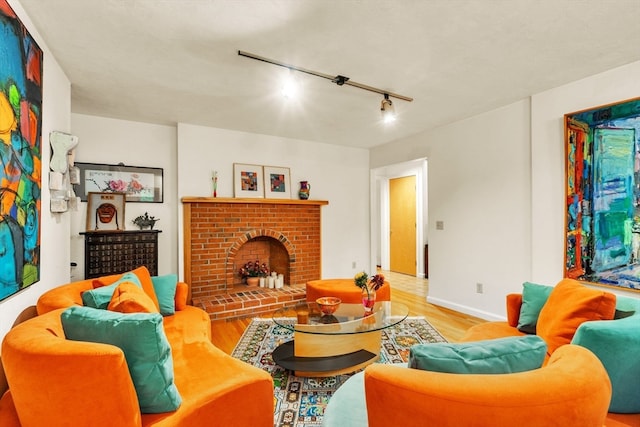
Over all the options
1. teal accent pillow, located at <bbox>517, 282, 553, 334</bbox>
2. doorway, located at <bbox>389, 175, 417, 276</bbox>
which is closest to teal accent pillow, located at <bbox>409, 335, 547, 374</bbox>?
teal accent pillow, located at <bbox>517, 282, 553, 334</bbox>

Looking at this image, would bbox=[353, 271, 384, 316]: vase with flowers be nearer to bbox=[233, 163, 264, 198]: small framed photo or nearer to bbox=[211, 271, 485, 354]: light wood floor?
bbox=[211, 271, 485, 354]: light wood floor

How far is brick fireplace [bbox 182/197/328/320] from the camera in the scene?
394cm

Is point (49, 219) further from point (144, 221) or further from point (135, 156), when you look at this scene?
point (135, 156)

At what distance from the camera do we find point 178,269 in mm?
4066

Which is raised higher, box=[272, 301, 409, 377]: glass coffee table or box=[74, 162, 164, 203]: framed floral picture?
box=[74, 162, 164, 203]: framed floral picture

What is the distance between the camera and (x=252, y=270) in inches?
179

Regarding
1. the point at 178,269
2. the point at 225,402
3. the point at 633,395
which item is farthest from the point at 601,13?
the point at 178,269

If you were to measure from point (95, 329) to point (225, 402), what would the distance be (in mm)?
604

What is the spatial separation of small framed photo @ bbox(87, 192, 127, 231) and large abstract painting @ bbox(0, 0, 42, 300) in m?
1.89

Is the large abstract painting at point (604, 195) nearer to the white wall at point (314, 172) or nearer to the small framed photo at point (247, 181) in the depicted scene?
the white wall at point (314, 172)

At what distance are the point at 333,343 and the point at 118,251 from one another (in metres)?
2.72

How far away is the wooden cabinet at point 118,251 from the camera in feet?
11.1

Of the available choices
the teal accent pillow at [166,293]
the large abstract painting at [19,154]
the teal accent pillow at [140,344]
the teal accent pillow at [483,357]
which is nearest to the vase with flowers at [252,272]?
the teal accent pillow at [166,293]

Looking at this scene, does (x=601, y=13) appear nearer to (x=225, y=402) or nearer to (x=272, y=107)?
(x=272, y=107)
